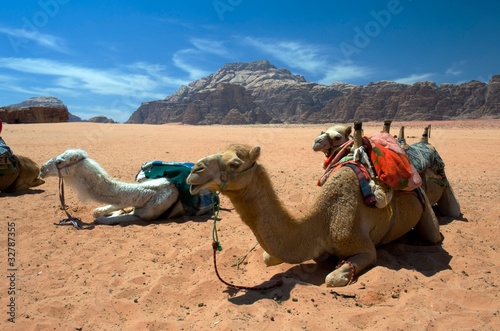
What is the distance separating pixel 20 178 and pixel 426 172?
27.1 feet

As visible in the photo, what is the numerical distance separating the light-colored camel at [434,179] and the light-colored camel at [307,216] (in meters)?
1.48

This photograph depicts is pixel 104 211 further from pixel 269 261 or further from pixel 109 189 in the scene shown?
pixel 269 261

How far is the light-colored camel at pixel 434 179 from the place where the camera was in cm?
599

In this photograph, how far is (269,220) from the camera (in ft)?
12.0

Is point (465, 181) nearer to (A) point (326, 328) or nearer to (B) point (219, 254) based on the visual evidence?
(B) point (219, 254)

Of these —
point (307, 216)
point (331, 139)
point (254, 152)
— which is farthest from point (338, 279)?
point (331, 139)

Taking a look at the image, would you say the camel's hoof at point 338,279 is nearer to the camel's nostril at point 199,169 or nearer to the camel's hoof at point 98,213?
the camel's nostril at point 199,169

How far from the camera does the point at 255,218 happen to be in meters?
3.64

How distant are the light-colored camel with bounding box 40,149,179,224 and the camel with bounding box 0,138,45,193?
2642 mm

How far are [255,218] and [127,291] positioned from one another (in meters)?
1.50

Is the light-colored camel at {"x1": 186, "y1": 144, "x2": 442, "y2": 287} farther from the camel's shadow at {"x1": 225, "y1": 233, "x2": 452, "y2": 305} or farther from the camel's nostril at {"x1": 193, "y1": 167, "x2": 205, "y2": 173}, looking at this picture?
the camel's shadow at {"x1": 225, "y1": 233, "x2": 452, "y2": 305}

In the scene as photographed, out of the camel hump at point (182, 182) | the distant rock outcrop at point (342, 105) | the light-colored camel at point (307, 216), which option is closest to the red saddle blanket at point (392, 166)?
→ the light-colored camel at point (307, 216)

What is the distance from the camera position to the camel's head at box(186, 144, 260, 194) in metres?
3.32

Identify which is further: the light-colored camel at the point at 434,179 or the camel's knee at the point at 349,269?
the light-colored camel at the point at 434,179
